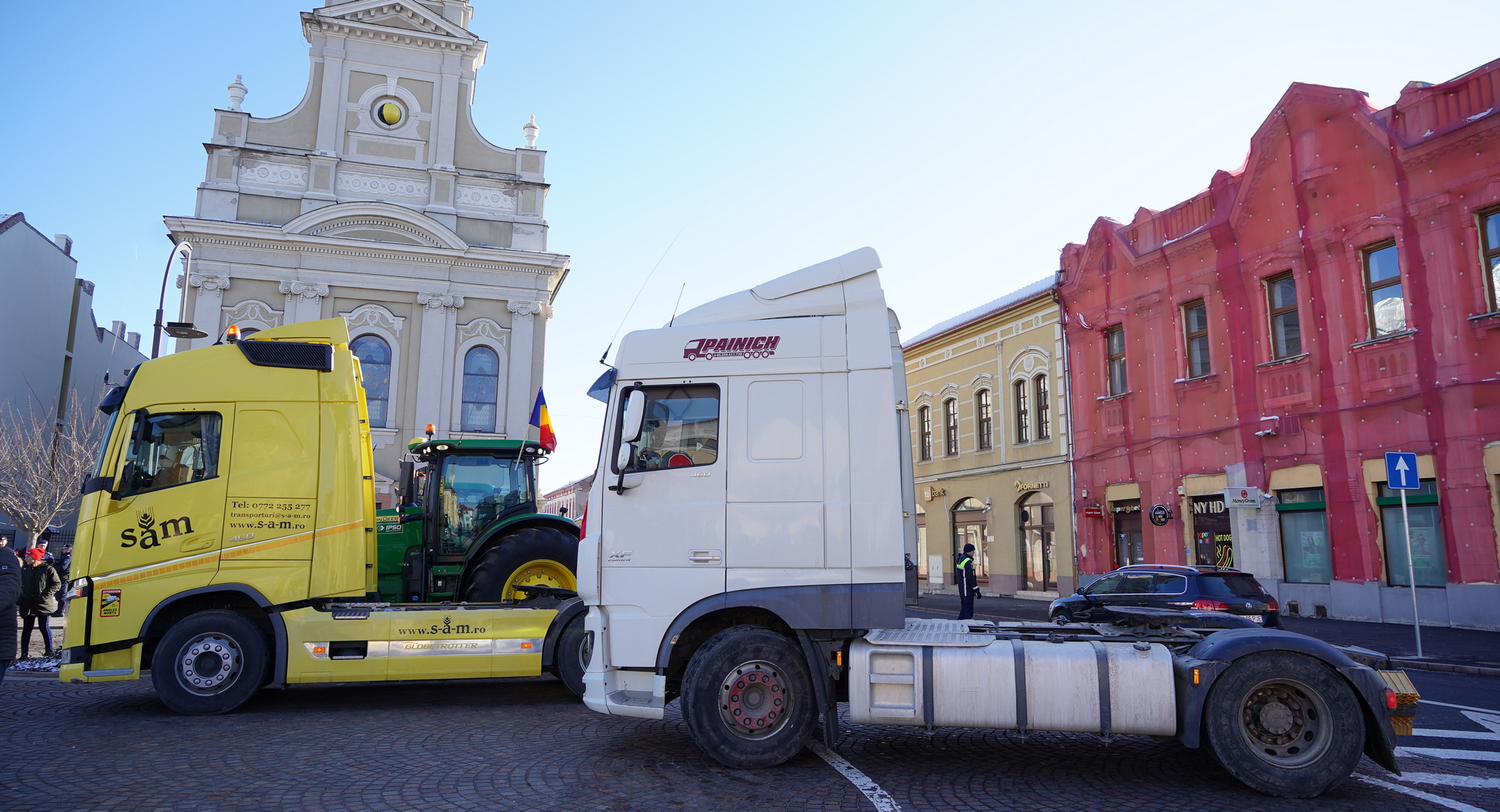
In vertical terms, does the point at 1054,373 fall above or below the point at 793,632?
above

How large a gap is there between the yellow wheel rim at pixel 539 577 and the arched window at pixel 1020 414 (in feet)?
68.6

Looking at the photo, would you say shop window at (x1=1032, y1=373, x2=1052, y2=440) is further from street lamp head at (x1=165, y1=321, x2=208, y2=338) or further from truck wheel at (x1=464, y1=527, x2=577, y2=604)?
street lamp head at (x1=165, y1=321, x2=208, y2=338)

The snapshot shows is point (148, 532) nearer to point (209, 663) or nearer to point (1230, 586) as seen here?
point (209, 663)

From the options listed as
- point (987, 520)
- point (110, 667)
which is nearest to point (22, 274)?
point (110, 667)

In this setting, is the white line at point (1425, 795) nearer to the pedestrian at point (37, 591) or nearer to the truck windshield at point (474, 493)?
the truck windshield at point (474, 493)

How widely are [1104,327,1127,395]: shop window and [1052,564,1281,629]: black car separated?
10.9 meters

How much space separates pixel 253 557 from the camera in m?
8.38

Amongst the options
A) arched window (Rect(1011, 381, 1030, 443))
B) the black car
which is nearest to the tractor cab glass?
the black car

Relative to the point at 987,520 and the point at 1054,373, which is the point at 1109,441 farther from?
the point at 987,520

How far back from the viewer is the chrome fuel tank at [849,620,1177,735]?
5.84 meters

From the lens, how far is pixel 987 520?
2936 centimetres

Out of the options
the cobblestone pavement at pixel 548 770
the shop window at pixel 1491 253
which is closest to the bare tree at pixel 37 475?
the cobblestone pavement at pixel 548 770

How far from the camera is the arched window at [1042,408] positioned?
1059 inches

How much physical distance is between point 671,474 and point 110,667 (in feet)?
19.0
